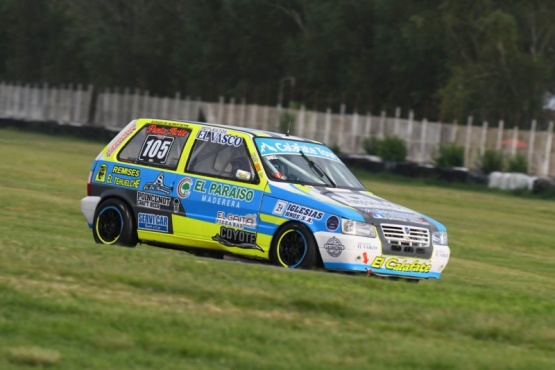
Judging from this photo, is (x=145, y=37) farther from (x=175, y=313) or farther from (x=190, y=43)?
(x=175, y=313)

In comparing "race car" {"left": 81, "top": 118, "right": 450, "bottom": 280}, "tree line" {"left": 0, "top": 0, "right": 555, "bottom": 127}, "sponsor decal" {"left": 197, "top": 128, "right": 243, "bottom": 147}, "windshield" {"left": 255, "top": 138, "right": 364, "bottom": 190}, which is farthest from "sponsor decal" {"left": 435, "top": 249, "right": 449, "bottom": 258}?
"tree line" {"left": 0, "top": 0, "right": 555, "bottom": 127}

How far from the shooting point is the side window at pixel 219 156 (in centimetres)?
1359

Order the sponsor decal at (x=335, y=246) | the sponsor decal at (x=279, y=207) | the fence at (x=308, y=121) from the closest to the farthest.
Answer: the sponsor decal at (x=335, y=246)
the sponsor decal at (x=279, y=207)
the fence at (x=308, y=121)

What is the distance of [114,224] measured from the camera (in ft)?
46.9

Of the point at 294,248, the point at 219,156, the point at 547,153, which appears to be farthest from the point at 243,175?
the point at 547,153

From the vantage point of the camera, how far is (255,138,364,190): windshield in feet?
44.2

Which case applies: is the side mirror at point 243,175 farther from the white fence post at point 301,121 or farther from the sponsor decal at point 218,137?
the white fence post at point 301,121

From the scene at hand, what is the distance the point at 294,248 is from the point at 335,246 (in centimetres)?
53

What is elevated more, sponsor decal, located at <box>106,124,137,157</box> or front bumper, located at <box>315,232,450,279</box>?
sponsor decal, located at <box>106,124,137,157</box>

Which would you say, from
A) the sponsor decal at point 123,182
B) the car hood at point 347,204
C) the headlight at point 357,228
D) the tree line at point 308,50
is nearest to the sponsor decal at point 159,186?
the sponsor decal at point 123,182

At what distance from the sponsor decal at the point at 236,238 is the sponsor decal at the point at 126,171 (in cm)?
132

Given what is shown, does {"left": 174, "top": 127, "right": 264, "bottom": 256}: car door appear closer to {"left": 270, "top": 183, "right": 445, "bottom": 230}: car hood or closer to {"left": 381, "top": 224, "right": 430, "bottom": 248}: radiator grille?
{"left": 270, "top": 183, "right": 445, "bottom": 230}: car hood

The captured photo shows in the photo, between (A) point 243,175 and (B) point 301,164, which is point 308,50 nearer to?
(B) point 301,164

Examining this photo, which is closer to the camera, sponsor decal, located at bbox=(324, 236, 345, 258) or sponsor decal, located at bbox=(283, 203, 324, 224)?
sponsor decal, located at bbox=(324, 236, 345, 258)
